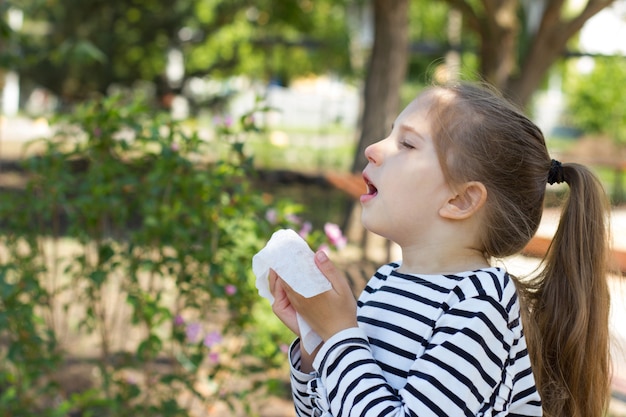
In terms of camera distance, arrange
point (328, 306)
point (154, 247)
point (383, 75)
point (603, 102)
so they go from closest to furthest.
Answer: point (328, 306)
point (154, 247)
point (383, 75)
point (603, 102)

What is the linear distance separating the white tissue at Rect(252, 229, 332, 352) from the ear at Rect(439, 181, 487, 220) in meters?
0.21

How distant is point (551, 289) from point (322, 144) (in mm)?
15047

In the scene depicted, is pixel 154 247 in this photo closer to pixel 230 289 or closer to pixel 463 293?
pixel 230 289

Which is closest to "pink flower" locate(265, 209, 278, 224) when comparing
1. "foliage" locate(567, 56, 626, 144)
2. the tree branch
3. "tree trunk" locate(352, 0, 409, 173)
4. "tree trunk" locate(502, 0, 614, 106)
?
"tree trunk" locate(352, 0, 409, 173)

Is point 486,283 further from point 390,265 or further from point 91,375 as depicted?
point 91,375

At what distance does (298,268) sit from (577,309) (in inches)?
18.3

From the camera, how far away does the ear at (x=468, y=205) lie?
131cm

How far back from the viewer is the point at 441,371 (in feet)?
3.79

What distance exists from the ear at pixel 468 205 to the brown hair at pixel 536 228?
0.01m

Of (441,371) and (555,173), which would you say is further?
(555,173)

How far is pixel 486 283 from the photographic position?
124 cm

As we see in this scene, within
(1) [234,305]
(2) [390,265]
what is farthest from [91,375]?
(2) [390,265]

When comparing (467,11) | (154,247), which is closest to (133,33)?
(467,11)

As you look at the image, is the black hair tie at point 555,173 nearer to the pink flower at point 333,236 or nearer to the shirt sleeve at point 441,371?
the shirt sleeve at point 441,371
